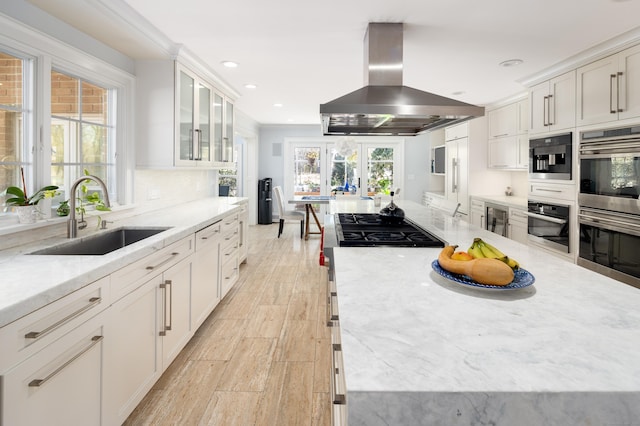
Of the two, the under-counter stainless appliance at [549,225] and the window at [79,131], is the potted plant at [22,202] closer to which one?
the window at [79,131]

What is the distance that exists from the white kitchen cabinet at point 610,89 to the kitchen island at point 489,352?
2.31m

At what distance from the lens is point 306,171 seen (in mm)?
8906

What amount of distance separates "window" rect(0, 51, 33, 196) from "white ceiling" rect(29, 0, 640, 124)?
1.28ft

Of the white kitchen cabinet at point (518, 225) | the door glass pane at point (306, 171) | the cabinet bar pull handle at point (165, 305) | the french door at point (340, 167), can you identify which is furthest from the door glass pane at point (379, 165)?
the cabinet bar pull handle at point (165, 305)

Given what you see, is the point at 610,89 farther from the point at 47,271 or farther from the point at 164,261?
the point at 47,271

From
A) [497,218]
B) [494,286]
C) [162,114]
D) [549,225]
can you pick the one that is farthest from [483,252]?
[497,218]

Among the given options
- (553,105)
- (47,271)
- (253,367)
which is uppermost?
(553,105)

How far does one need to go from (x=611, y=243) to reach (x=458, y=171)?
10.6ft

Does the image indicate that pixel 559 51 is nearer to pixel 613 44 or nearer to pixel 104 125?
pixel 613 44

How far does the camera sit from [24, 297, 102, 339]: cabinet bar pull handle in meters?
1.17

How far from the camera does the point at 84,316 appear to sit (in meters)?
1.42

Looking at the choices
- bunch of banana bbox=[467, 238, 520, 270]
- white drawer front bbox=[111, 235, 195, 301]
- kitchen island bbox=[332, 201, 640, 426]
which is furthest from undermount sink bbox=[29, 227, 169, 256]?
bunch of banana bbox=[467, 238, 520, 270]

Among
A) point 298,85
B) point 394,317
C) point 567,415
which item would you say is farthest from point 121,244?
point 298,85

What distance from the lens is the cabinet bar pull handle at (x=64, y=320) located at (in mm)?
1171
